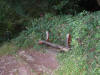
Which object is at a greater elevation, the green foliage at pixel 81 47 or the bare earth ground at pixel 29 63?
the green foliage at pixel 81 47

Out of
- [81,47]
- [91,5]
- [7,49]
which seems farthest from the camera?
[91,5]

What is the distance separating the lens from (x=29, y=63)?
3850 millimetres

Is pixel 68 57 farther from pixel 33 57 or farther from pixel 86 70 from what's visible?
pixel 33 57

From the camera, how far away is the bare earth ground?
11.5 ft

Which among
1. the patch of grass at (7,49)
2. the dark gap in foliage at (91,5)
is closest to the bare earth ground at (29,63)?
the patch of grass at (7,49)

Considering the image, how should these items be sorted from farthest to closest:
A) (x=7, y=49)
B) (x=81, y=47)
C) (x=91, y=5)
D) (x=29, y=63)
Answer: (x=91, y=5)
(x=7, y=49)
(x=29, y=63)
(x=81, y=47)

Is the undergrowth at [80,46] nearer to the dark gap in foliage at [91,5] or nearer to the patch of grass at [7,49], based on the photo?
the patch of grass at [7,49]

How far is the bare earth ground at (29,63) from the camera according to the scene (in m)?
3.51

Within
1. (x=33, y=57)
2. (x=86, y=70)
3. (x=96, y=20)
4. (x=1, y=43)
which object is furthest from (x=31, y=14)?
(x=86, y=70)

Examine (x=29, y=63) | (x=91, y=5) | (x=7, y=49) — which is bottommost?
(x=29, y=63)

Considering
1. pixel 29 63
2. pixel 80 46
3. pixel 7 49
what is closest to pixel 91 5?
pixel 7 49

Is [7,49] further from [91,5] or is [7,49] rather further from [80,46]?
[91,5]

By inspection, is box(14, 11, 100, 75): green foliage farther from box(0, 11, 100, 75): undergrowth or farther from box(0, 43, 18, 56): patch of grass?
box(0, 43, 18, 56): patch of grass

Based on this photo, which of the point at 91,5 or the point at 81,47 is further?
the point at 91,5
